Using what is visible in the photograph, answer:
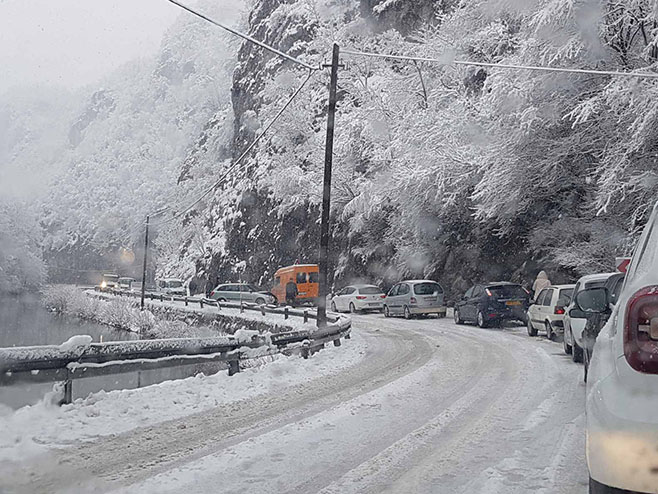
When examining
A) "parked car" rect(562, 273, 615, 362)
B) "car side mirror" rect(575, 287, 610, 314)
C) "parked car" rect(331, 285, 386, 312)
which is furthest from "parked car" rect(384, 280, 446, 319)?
"car side mirror" rect(575, 287, 610, 314)

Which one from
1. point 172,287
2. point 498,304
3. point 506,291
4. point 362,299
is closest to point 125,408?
point 498,304

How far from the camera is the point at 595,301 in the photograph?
4.55 metres

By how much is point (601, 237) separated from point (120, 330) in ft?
119

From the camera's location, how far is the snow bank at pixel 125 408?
604cm

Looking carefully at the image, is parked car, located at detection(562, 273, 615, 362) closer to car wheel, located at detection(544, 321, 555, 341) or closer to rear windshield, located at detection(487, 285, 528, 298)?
car wheel, located at detection(544, 321, 555, 341)

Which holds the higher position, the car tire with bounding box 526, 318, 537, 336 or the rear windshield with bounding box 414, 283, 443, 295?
the rear windshield with bounding box 414, 283, 443, 295

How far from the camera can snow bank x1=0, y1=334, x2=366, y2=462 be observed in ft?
19.8

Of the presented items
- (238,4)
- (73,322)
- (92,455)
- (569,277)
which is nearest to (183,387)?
(92,455)

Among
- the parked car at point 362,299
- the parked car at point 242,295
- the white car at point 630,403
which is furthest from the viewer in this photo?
the parked car at point 242,295

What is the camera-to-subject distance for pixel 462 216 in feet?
102

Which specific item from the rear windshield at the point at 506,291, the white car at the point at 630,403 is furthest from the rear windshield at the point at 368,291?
the white car at the point at 630,403

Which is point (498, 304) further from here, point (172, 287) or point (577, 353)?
point (172, 287)

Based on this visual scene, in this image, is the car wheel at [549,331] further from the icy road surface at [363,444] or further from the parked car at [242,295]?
the parked car at [242,295]

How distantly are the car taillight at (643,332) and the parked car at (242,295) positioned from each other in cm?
4024
